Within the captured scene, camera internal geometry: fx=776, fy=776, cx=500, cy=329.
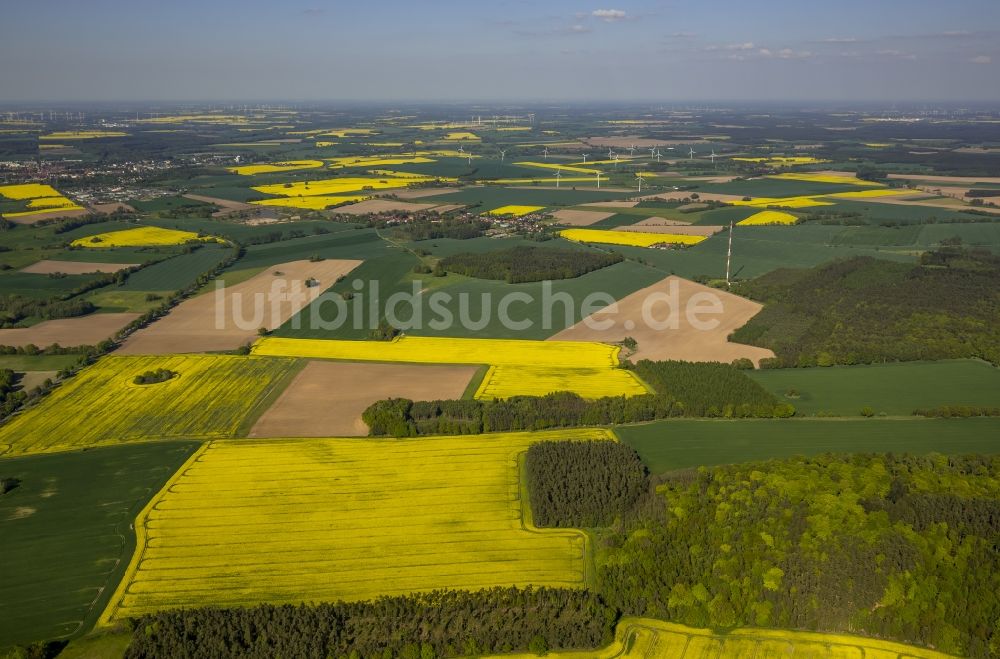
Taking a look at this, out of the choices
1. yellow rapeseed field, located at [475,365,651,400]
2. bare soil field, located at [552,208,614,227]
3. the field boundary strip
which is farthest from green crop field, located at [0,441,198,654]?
bare soil field, located at [552,208,614,227]

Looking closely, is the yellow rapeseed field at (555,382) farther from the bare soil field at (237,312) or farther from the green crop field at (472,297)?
the bare soil field at (237,312)

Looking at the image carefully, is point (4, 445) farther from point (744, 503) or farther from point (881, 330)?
point (881, 330)

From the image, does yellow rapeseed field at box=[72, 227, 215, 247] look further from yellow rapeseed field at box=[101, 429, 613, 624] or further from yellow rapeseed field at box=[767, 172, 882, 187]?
yellow rapeseed field at box=[767, 172, 882, 187]

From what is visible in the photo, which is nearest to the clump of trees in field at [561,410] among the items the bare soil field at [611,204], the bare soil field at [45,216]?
the bare soil field at [611,204]

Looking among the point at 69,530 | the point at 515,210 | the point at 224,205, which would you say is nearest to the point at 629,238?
the point at 515,210

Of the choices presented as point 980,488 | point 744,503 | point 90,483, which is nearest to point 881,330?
point 980,488

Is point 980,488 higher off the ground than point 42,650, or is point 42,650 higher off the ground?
point 980,488
